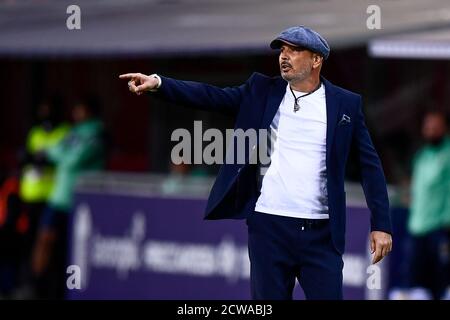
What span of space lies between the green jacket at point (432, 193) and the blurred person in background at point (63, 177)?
11.2ft

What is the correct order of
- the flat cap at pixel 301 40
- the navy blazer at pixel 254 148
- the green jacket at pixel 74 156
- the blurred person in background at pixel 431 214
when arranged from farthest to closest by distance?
1. the green jacket at pixel 74 156
2. the blurred person in background at pixel 431 214
3. the navy blazer at pixel 254 148
4. the flat cap at pixel 301 40

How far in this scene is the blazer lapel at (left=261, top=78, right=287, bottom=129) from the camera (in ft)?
24.3

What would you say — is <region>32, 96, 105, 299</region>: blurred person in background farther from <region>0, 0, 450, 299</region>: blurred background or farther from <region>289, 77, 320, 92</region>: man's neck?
<region>289, 77, 320, 92</region>: man's neck

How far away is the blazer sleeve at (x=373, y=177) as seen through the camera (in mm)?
7480

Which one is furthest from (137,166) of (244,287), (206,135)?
(206,135)

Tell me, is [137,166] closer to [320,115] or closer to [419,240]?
[419,240]

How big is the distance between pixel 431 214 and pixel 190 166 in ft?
12.0

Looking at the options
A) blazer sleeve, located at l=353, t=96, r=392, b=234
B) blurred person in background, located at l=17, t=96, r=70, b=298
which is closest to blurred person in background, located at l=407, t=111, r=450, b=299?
blurred person in background, located at l=17, t=96, r=70, b=298

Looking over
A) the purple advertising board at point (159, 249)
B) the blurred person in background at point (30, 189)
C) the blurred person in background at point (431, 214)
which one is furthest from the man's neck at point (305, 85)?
the blurred person in background at point (30, 189)

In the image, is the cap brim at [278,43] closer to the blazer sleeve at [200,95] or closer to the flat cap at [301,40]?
the flat cap at [301,40]

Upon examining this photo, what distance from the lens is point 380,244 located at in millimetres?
7445

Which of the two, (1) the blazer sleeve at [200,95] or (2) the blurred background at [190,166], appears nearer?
(1) the blazer sleeve at [200,95]

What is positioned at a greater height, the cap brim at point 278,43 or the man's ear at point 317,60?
the cap brim at point 278,43

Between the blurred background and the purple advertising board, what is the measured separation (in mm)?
13
